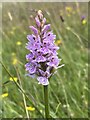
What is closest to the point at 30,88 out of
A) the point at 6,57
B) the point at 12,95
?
the point at 12,95

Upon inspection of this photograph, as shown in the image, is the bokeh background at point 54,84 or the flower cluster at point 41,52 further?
the bokeh background at point 54,84

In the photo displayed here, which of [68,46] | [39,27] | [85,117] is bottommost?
[85,117]

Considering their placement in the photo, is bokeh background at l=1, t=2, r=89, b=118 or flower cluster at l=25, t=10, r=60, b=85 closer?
flower cluster at l=25, t=10, r=60, b=85

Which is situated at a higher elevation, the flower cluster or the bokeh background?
the flower cluster

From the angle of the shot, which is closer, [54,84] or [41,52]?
[41,52]

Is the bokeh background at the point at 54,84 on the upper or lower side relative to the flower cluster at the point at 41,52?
lower

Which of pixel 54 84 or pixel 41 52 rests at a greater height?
pixel 41 52

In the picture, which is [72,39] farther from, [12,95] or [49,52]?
[49,52]

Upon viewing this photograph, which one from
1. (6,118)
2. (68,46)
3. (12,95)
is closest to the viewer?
(6,118)
